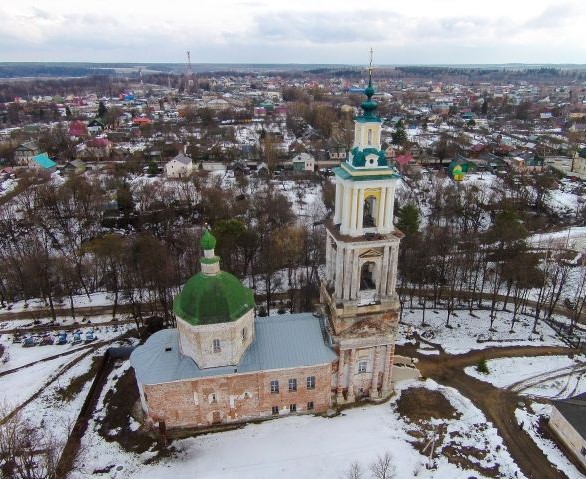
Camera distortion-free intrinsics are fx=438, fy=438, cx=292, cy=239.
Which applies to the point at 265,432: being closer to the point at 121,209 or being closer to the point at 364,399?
the point at 364,399

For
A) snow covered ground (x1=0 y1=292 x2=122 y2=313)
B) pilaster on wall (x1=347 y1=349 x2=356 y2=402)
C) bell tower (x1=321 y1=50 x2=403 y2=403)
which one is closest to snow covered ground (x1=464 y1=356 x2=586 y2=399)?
bell tower (x1=321 y1=50 x2=403 y2=403)

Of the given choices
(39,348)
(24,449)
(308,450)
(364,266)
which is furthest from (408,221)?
(24,449)

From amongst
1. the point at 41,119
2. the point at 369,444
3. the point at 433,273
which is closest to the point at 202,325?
the point at 369,444

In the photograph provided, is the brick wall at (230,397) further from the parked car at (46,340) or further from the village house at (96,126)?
the village house at (96,126)

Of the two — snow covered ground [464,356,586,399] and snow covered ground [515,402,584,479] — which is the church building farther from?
snow covered ground [464,356,586,399]

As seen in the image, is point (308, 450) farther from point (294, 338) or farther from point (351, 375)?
point (294, 338)

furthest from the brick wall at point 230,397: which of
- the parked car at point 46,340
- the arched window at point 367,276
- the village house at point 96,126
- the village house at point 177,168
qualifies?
the village house at point 96,126
